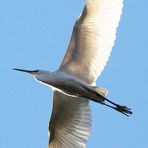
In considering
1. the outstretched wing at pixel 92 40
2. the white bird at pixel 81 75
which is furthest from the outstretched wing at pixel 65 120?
the outstretched wing at pixel 92 40

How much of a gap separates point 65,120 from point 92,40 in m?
1.39

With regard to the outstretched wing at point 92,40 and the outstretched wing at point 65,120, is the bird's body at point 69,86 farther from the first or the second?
the outstretched wing at point 65,120

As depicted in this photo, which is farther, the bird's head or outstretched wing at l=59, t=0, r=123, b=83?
outstretched wing at l=59, t=0, r=123, b=83

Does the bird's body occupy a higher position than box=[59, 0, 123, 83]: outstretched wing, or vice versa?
box=[59, 0, 123, 83]: outstretched wing

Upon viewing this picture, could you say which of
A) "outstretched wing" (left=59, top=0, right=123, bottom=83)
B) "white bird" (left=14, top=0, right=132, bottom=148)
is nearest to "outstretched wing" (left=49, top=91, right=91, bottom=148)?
"white bird" (left=14, top=0, right=132, bottom=148)

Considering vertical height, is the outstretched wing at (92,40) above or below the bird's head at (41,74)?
above

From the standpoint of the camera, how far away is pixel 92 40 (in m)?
13.4

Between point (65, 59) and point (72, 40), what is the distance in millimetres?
339

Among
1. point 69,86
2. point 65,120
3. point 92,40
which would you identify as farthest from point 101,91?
point 65,120

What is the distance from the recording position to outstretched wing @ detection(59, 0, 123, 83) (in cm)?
1313

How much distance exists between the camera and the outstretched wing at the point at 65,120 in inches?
530

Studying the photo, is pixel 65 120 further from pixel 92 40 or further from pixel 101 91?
pixel 92 40

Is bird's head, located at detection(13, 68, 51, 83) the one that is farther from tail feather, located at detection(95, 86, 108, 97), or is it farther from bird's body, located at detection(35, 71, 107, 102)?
tail feather, located at detection(95, 86, 108, 97)

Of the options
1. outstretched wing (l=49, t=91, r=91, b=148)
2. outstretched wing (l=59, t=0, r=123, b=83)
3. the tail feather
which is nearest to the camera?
the tail feather
